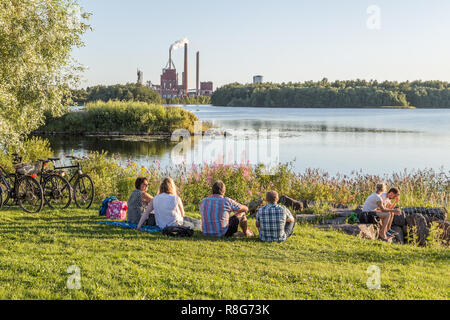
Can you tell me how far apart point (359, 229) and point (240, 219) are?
9.64ft

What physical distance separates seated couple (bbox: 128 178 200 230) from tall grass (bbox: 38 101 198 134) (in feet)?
120

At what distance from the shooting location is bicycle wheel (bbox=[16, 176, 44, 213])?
10531mm

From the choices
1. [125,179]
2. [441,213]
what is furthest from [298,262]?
[125,179]

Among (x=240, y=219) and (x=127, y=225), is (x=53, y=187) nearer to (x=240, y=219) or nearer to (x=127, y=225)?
(x=127, y=225)

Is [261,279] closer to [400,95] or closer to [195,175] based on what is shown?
[195,175]

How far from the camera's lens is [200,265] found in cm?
664

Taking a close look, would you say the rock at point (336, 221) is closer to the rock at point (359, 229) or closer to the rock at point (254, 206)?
the rock at point (359, 229)

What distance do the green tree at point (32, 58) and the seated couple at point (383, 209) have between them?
31.1 ft

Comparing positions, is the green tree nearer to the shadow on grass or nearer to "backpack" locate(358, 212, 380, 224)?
the shadow on grass

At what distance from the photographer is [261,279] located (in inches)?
239

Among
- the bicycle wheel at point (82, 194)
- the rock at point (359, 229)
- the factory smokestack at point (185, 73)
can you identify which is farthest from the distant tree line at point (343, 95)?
the bicycle wheel at point (82, 194)

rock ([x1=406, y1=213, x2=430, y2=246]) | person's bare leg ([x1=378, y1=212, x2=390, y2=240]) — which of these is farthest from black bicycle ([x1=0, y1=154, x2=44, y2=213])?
rock ([x1=406, y1=213, x2=430, y2=246])
